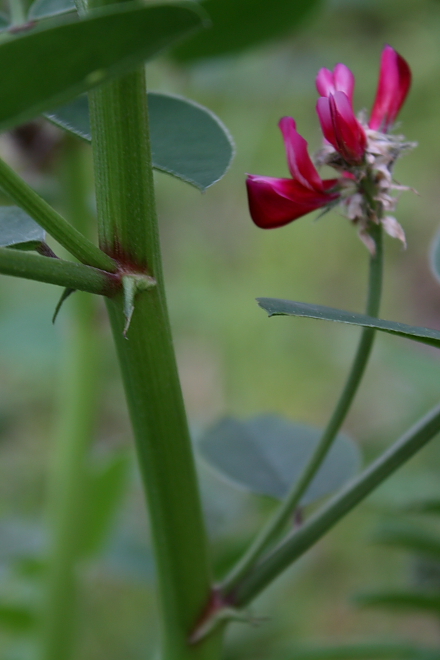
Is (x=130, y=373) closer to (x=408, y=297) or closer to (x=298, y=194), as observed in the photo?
(x=298, y=194)

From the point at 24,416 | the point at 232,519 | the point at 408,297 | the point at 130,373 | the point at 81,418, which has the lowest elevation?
the point at 24,416

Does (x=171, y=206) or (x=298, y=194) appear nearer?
(x=298, y=194)

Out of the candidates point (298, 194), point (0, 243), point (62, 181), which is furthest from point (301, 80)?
point (0, 243)

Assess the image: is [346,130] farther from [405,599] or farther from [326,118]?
[405,599]

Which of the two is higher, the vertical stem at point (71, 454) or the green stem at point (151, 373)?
the green stem at point (151, 373)

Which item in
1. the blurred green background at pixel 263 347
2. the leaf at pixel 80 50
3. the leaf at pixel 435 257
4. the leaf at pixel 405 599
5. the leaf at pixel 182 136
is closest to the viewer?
the leaf at pixel 80 50

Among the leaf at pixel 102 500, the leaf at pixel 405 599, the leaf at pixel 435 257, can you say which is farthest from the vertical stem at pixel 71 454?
the leaf at pixel 435 257

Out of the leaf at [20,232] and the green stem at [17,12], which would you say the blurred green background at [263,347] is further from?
the leaf at [20,232]

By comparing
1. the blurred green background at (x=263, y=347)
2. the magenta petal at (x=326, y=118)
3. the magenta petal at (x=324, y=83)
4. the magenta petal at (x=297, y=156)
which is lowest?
the blurred green background at (x=263, y=347)

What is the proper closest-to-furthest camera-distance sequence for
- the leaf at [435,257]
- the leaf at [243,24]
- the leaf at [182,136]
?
the leaf at [182,136]
the leaf at [435,257]
the leaf at [243,24]
